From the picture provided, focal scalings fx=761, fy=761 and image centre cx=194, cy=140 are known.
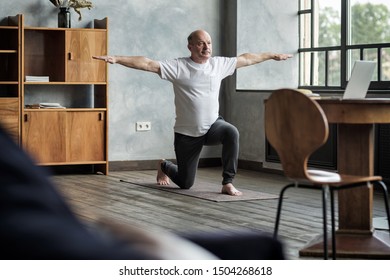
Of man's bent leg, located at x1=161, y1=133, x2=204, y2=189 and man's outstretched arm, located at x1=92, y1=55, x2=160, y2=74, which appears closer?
man's outstretched arm, located at x1=92, y1=55, x2=160, y2=74

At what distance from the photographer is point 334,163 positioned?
7.17 m

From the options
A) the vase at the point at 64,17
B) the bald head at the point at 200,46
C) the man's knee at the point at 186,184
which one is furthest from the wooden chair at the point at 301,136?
the vase at the point at 64,17

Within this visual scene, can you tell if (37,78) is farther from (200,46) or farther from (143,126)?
(200,46)

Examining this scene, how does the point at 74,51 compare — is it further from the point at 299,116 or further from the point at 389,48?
the point at 299,116

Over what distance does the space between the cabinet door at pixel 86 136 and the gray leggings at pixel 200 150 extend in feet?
4.08

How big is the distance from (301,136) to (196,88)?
317 cm

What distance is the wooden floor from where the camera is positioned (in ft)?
15.3

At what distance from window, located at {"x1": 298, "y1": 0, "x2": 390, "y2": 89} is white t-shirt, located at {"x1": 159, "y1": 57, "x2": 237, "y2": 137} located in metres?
1.60

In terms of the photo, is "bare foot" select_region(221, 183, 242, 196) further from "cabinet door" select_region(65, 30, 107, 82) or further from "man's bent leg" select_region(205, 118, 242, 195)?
"cabinet door" select_region(65, 30, 107, 82)

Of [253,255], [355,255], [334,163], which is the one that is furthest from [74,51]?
[253,255]

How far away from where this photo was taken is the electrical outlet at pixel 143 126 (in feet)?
27.1

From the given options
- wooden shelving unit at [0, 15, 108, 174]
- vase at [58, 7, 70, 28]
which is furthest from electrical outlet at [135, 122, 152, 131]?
vase at [58, 7, 70, 28]

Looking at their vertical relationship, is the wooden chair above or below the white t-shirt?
below

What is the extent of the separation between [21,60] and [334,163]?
313 centimetres
